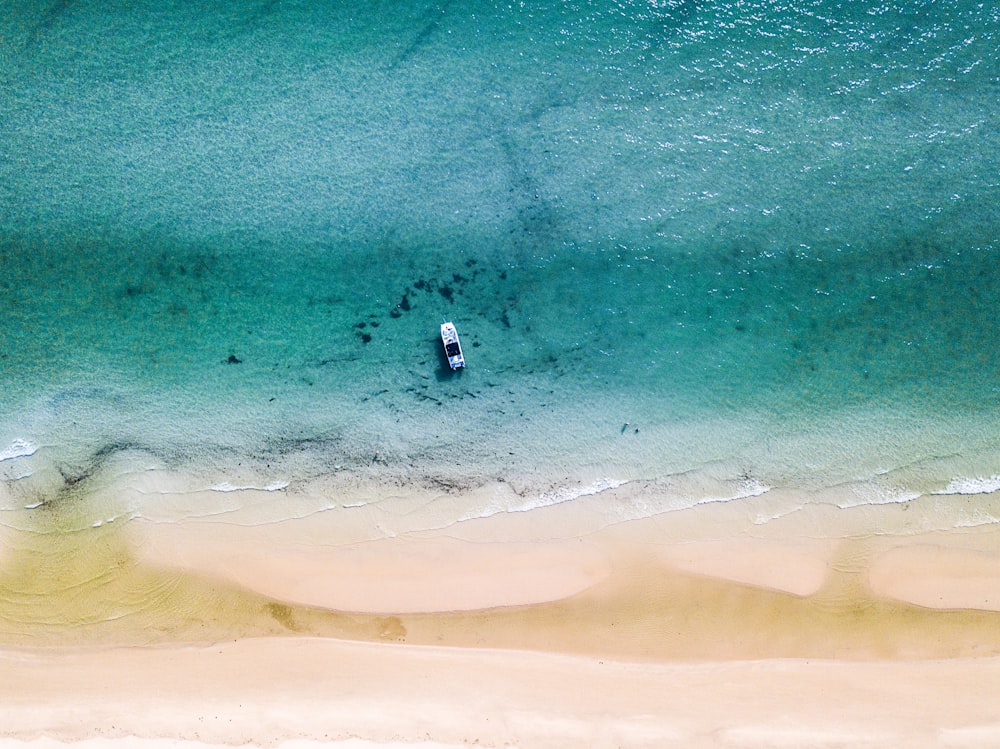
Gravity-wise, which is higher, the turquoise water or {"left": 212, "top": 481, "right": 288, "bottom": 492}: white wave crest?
the turquoise water

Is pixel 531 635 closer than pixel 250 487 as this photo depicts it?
Yes

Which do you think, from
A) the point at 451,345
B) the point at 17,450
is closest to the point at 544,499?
the point at 451,345

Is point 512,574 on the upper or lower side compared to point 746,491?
lower

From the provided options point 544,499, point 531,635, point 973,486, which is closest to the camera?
point 531,635

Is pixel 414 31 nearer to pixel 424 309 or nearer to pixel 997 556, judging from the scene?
pixel 424 309

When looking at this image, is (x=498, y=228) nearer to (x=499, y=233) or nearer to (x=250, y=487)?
(x=499, y=233)

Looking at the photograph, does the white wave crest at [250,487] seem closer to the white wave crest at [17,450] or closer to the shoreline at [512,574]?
the shoreline at [512,574]

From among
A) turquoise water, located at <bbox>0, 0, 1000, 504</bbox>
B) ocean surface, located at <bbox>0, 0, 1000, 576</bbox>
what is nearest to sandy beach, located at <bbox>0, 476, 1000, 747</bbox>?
ocean surface, located at <bbox>0, 0, 1000, 576</bbox>

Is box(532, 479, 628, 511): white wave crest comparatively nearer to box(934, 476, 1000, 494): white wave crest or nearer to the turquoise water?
the turquoise water
